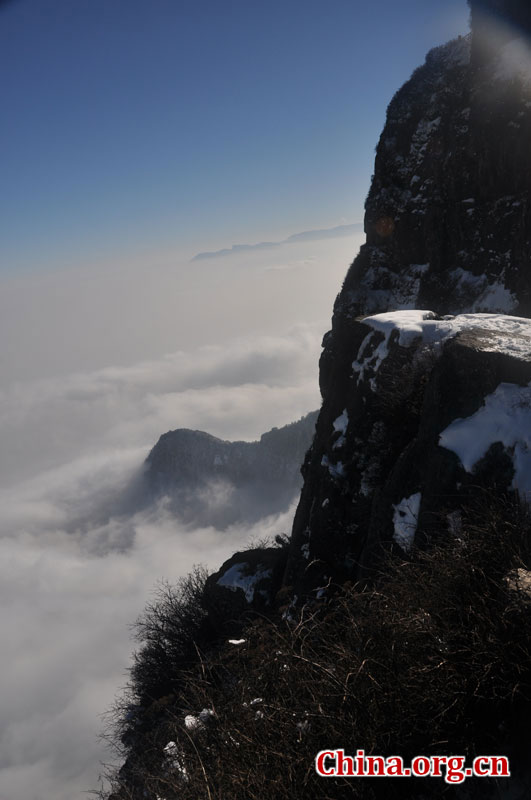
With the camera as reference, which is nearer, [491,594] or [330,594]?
[491,594]

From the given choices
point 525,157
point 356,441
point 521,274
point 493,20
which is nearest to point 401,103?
point 493,20

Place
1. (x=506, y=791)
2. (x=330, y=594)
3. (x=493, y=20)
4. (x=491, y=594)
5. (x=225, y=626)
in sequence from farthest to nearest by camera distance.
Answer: (x=493, y=20) < (x=225, y=626) < (x=330, y=594) < (x=491, y=594) < (x=506, y=791)

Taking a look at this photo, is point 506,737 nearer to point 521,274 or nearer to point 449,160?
point 521,274

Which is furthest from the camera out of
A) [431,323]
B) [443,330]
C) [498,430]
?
[431,323]

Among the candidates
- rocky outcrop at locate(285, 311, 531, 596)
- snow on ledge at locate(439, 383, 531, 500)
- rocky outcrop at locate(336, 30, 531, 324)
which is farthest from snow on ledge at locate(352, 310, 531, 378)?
rocky outcrop at locate(336, 30, 531, 324)

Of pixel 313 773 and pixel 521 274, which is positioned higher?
pixel 521 274

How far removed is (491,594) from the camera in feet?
21.4

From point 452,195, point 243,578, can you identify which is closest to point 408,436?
point 243,578

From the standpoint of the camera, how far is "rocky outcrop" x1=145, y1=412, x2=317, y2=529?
15100 cm

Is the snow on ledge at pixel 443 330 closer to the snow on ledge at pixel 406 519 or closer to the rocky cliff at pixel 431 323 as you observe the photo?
the rocky cliff at pixel 431 323

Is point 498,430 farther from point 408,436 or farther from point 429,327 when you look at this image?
point 429,327

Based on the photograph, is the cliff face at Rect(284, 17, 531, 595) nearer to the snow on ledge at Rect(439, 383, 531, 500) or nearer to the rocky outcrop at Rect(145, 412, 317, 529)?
the snow on ledge at Rect(439, 383, 531, 500)

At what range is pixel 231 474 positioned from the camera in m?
162

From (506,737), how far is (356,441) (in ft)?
40.4
